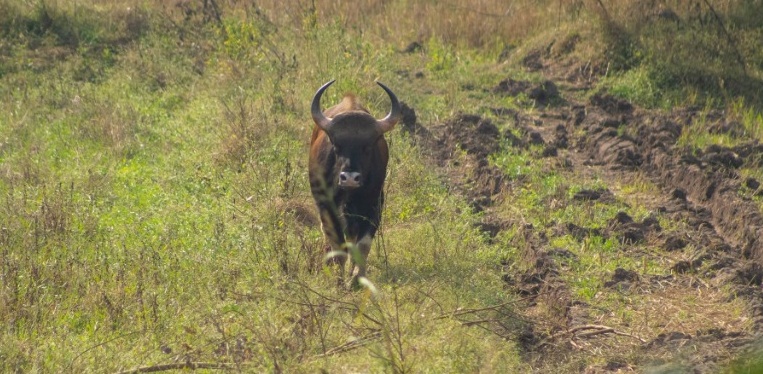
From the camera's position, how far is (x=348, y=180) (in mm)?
7578

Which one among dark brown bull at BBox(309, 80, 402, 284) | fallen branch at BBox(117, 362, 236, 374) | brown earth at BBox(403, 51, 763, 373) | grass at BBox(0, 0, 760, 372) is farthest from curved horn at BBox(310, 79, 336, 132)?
fallen branch at BBox(117, 362, 236, 374)

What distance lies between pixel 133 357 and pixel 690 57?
10.8 meters

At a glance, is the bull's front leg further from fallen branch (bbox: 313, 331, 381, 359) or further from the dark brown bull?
fallen branch (bbox: 313, 331, 381, 359)

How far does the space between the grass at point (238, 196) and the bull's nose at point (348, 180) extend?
52 cm

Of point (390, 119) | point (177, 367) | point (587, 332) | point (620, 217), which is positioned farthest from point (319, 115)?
point (177, 367)

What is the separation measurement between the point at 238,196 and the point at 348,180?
7.71 ft

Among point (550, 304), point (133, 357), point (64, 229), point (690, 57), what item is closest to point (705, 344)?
point (550, 304)

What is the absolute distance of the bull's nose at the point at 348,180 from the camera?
758 centimetres

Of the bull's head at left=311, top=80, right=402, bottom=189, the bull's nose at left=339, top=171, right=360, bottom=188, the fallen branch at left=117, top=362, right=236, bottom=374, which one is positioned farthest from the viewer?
the bull's head at left=311, top=80, right=402, bottom=189

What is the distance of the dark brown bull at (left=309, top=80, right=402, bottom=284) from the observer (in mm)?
8008

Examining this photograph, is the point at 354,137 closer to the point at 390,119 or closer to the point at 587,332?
the point at 390,119

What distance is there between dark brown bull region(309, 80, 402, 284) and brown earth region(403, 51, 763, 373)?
1196 mm

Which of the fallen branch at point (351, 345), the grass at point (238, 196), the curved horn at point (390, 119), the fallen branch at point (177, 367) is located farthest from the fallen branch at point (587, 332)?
the fallen branch at point (177, 367)

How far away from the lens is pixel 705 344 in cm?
687
